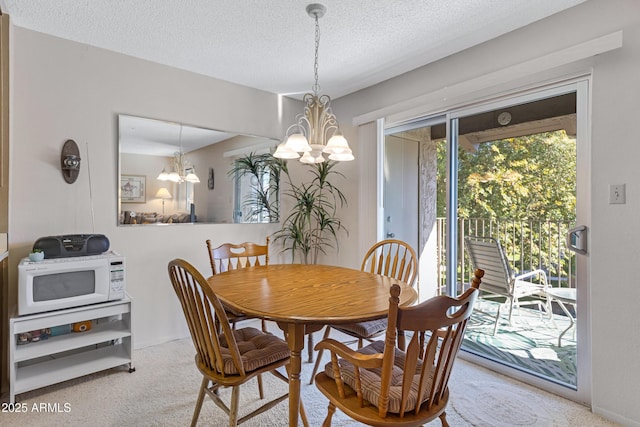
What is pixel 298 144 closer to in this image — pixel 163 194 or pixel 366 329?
pixel 366 329

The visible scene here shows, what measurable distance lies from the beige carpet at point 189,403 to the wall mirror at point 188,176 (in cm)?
121

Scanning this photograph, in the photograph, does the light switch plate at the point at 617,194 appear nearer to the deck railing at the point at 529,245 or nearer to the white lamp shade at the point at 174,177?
the deck railing at the point at 529,245

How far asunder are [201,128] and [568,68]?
9.24ft

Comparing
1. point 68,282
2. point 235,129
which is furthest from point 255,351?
point 235,129

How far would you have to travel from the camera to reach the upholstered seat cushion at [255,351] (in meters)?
1.53

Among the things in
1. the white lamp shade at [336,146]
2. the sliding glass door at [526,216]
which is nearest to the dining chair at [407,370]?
the white lamp shade at [336,146]

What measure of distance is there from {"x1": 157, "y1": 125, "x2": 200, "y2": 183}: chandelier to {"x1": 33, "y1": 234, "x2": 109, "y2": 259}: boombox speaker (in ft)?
2.56

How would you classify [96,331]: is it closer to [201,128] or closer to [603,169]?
[201,128]

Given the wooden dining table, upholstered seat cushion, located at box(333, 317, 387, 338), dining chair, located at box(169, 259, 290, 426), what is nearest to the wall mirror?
the wooden dining table

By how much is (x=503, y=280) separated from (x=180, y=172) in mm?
2810

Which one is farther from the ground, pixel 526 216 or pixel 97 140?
pixel 97 140

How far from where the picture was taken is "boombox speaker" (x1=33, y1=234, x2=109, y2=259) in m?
2.24

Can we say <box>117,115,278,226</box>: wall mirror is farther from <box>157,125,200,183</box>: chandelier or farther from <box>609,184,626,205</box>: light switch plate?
<box>609,184,626,205</box>: light switch plate

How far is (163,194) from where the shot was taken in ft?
9.78
